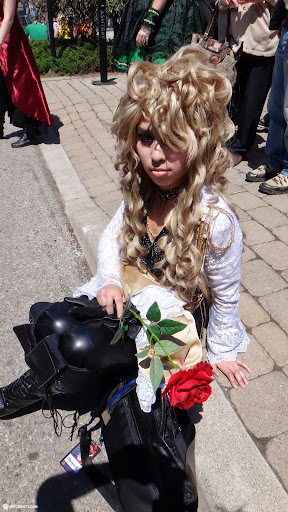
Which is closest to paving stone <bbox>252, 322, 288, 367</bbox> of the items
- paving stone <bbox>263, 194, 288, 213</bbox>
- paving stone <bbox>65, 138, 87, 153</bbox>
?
paving stone <bbox>263, 194, 288, 213</bbox>

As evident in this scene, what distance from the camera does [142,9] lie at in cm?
438

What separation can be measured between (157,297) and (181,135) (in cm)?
62

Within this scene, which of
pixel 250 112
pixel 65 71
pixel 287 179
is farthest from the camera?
pixel 65 71

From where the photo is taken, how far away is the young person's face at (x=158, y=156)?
1.58 metres

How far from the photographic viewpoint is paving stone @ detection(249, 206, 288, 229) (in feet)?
10.4

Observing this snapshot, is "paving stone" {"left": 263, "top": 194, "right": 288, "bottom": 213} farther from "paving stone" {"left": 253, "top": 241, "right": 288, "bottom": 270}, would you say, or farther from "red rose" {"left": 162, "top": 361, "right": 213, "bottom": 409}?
"red rose" {"left": 162, "top": 361, "right": 213, "bottom": 409}

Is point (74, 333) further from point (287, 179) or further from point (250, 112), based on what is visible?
point (250, 112)

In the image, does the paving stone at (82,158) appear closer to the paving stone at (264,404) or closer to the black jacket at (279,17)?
the black jacket at (279,17)

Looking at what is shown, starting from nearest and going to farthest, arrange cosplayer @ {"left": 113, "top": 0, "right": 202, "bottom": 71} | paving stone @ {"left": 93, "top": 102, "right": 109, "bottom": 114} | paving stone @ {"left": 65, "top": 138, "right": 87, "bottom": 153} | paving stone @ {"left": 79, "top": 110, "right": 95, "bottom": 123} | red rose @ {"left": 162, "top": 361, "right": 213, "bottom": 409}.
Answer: red rose @ {"left": 162, "top": 361, "right": 213, "bottom": 409}, cosplayer @ {"left": 113, "top": 0, "right": 202, "bottom": 71}, paving stone @ {"left": 65, "top": 138, "right": 87, "bottom": 153}, paving stone @ {"left": 79, "top": 110, "right": 95, "bottom": 123}, paving stone @ {"left": 93, "top": 102, "right": 109, "bottom": 114}

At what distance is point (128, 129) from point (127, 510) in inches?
53.0

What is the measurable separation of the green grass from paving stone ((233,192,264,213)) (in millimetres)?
5282

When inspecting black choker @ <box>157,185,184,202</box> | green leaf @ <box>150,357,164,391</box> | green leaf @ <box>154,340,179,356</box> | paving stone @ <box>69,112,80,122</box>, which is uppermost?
black choker @ <box>157,185,184,202</box>

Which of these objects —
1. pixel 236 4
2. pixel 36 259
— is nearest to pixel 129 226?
pixel 36 259

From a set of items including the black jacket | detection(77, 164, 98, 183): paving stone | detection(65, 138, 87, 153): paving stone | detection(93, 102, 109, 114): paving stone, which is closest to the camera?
the black jacket
